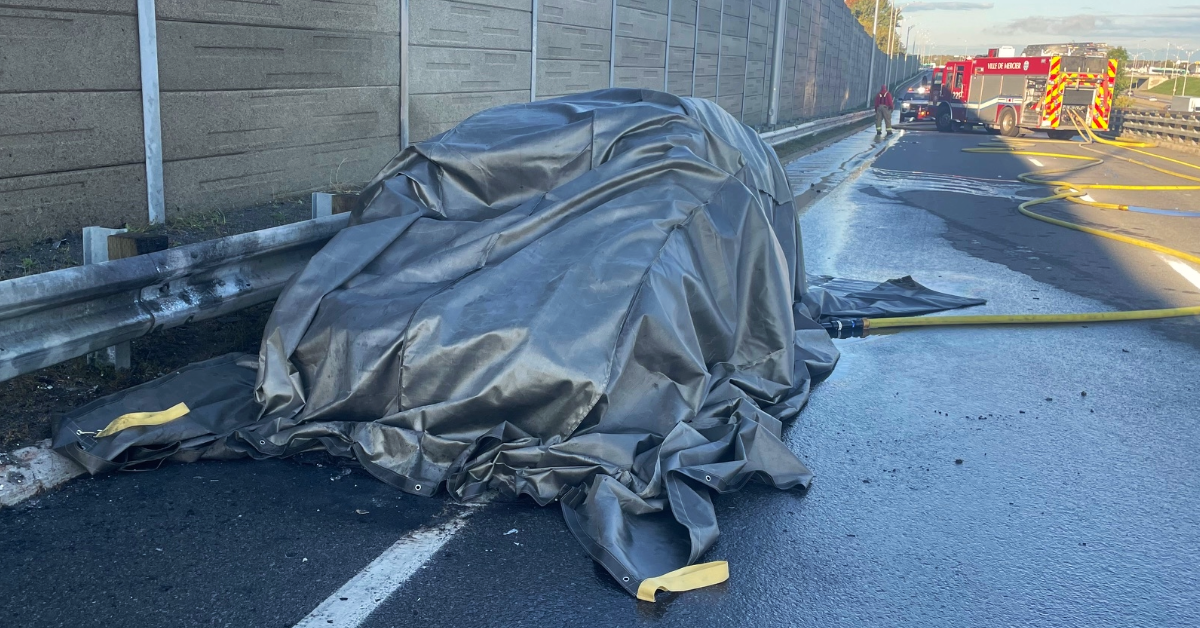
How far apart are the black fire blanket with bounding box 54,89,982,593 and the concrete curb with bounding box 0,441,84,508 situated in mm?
73

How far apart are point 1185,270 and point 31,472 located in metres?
9.58

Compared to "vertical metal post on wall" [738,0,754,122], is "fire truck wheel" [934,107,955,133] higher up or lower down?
lower down

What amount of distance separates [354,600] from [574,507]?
0.96 m

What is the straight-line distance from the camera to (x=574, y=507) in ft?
11.9

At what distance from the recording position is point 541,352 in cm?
398

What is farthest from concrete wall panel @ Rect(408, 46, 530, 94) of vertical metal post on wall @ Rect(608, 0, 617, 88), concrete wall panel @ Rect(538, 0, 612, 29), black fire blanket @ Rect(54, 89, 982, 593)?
black fire blanket @ Rect(54, 89, 982, 593)

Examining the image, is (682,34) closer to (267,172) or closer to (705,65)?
(705,65)

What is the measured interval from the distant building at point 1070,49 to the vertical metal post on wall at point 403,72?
31.2 metres

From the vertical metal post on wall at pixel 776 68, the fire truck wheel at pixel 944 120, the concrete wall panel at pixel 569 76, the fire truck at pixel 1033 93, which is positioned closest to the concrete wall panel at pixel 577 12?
the concrete wall panel at pixel 569 76

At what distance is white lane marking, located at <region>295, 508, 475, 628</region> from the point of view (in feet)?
9.29

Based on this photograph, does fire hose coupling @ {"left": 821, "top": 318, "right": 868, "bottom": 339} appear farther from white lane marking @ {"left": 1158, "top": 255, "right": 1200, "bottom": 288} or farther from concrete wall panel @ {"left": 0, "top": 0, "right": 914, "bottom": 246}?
concrete wall panel @ {"left": 0, "top": 0, "right": 914, "bottom": 246}

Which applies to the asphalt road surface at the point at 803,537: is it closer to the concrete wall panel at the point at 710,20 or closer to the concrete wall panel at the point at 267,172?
the concrete wall panel at the point at 267,172

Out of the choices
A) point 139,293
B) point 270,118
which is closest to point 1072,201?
point 270,118

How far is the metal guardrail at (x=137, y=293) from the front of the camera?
145 inches
